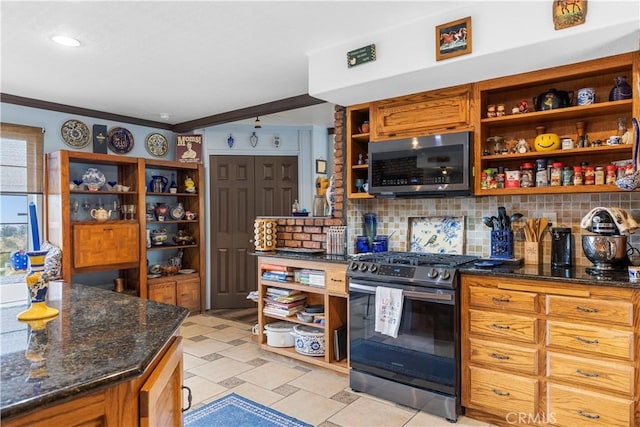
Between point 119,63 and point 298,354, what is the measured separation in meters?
2.76

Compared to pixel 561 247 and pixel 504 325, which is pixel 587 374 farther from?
pixel 561 247

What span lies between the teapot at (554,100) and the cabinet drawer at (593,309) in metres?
1.23

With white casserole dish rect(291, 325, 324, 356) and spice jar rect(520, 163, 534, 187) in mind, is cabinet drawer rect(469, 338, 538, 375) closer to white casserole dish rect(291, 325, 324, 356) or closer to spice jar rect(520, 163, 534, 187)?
spice jar rect(520, 163, 534, 187)

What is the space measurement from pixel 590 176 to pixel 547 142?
33cm

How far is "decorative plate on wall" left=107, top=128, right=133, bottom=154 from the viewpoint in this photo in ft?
15.8

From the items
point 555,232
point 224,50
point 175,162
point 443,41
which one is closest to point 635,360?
point 555,232

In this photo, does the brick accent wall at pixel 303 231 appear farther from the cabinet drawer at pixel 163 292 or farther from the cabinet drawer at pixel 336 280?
the cabinet drawer at pixel 163 292

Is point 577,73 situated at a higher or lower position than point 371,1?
lower

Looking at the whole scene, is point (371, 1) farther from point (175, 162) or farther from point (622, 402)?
point (175, 162)

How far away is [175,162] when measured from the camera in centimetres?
502

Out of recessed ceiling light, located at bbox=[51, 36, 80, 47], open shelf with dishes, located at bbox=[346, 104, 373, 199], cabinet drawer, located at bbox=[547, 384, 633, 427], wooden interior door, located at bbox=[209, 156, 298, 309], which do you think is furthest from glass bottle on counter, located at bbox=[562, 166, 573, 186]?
wooden interior door, located at bbox=[209, 156, 298, 309]

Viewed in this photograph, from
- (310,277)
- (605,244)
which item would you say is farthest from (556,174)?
(310,277)

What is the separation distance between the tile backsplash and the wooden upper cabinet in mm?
627

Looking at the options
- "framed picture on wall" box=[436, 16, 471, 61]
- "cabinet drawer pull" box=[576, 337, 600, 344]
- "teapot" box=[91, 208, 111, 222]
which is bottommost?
"cabinet drawer pull" box=[576, 337, 600, 344]
